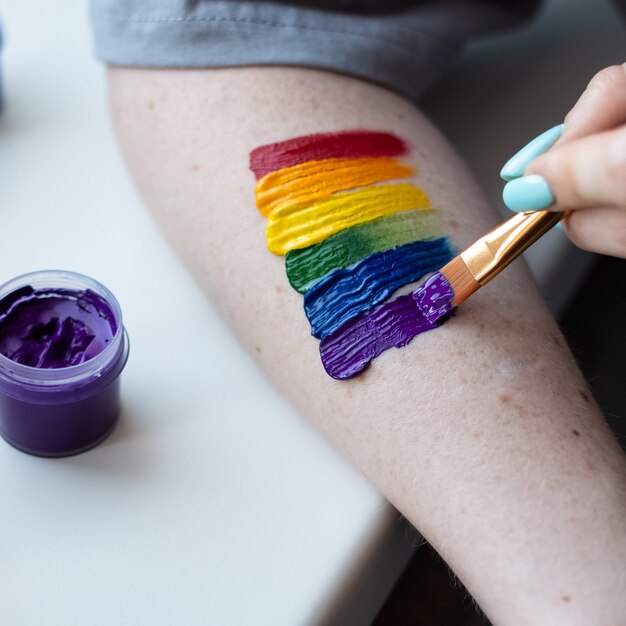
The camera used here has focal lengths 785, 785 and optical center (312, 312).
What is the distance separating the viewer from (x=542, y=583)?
1.66ft

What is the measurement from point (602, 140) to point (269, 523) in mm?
364

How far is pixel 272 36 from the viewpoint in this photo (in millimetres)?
724

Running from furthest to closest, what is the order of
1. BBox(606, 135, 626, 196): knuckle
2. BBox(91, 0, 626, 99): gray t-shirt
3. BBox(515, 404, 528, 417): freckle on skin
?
BBox(91, 0, 626, 99): gray t-shirt < BBox(515, 404, 528, 417): freckle on skin < BBox(606, 135, 626, 196): knuckle

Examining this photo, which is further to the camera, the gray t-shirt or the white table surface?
the gray t-shirt

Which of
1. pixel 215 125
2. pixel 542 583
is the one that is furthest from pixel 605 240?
pixel 215 125

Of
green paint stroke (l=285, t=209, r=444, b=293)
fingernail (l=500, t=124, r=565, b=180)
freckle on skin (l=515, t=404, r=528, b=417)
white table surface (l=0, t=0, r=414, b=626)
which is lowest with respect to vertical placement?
freckle on skin (l=515, t=404, r=528, b=417)

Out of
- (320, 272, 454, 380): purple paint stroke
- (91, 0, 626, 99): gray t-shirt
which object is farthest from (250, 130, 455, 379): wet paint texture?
(91, 0, 626, 99): gray t-shirt

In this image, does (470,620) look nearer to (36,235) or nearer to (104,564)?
(104,564)

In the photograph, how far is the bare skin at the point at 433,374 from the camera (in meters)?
0.52

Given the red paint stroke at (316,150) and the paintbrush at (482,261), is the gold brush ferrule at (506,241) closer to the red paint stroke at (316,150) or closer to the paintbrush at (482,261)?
the paintbrush at (482,261)

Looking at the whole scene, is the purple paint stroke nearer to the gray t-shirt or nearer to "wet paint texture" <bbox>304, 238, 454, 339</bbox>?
"wet paint texture" <bbox>304, 238, 454, 339</bbox>

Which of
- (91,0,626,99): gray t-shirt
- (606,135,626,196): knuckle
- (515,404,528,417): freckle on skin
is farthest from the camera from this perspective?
(91,0,626,99): gray t-shirt

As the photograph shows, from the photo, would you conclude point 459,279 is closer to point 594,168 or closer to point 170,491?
point 594,168

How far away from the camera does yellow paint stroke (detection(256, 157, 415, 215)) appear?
64 centimetres
